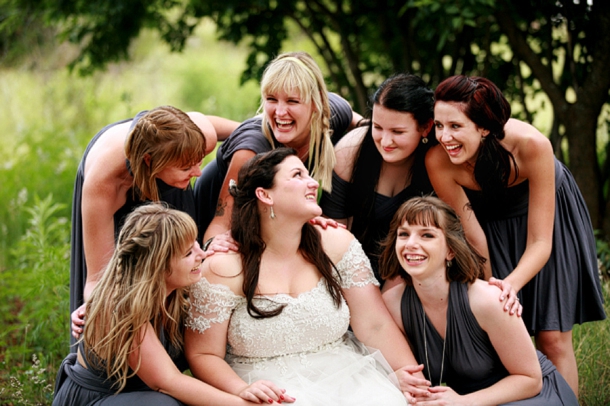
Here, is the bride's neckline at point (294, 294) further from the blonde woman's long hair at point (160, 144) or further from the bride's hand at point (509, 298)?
the bride's hand at point (509, 298)

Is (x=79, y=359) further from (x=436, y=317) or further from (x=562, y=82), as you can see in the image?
(x=562, y=82)

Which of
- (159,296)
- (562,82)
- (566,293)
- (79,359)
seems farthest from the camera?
(562,82)

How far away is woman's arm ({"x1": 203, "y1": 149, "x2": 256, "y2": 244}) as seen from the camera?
3596 mm

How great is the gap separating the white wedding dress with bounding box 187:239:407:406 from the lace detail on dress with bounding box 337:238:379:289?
16 centimetres

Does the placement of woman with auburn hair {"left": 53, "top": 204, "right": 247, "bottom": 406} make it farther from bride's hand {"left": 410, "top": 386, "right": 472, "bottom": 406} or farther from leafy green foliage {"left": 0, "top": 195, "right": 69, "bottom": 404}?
leafy green foliage {"left": 0, "top": 195, "right": 69, "bottom": 404}

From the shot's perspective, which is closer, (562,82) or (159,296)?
(159,296)

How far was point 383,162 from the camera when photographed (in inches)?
151

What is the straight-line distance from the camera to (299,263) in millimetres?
3416

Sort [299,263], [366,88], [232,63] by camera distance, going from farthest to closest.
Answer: [232,63] → [366,88] → [299,263]

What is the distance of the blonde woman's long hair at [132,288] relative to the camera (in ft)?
9.61

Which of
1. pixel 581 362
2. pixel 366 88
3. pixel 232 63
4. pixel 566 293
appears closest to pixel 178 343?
pixel 566 293

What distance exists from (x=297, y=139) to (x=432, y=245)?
3.48 ft

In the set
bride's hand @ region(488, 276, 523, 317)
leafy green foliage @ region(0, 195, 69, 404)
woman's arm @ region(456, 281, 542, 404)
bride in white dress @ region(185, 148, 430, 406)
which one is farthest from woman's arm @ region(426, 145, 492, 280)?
leafy green foliage @ region(0, 195, 69, 404)

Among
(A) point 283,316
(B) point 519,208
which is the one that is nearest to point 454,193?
(B) point 519,208
